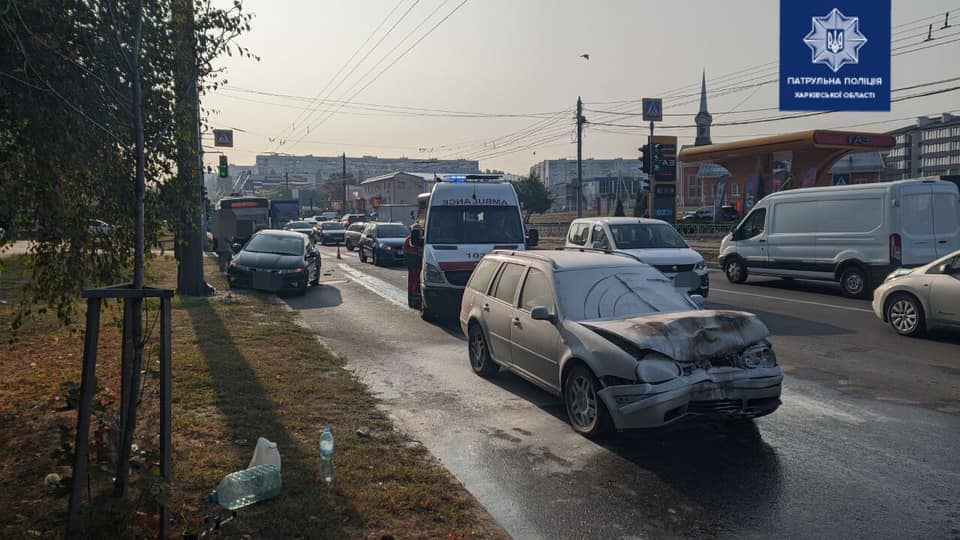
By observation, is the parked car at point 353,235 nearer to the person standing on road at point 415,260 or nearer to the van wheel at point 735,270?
the van wheel at point 735,270

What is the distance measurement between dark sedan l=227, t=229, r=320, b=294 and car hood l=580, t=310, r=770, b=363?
12.4 m

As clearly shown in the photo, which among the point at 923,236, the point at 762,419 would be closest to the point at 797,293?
the point at 923,236

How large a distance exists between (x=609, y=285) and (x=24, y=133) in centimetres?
508

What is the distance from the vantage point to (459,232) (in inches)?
553

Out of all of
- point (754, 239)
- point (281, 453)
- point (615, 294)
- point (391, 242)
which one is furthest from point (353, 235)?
point (281, 453)

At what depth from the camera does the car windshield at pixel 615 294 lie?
23.0ft

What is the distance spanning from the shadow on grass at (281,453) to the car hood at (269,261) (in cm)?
693

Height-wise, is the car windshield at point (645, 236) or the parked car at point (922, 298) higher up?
the car windshield at point (645, 236)

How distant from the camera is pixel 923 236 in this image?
15.4 meters

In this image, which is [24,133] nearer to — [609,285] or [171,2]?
[171,2]

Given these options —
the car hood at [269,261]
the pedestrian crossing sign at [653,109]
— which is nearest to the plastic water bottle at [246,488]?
the car hood at [269,261]

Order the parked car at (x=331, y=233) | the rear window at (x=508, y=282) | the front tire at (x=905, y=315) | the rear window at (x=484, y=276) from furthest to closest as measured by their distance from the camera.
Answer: the parked car at (x=331, y=233)
the front tire at (x=905, y=315)
the rear window at (x=484, y=276)
the rear window at (x=508, y=282)

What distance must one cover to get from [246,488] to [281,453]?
94 cm

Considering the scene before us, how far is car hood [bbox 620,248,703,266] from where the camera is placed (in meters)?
14.3
